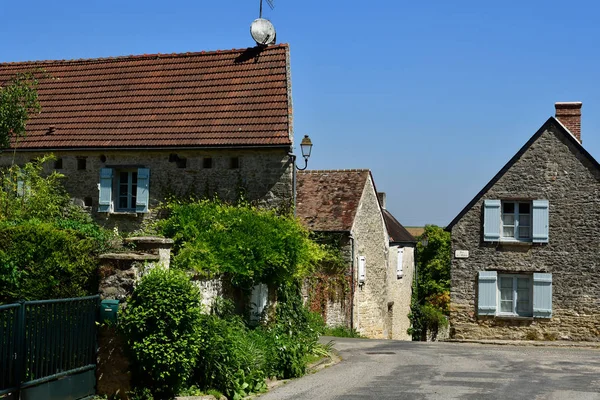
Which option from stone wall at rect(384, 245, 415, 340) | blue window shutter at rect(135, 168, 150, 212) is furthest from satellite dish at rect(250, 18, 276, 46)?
stone wall at rect(384, 245, 415, 340)

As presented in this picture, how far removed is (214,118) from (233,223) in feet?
19.6

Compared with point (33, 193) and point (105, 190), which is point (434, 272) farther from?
point (33, 193)

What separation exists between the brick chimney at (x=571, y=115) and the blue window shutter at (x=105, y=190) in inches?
582

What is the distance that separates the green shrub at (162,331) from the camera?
1016 cm

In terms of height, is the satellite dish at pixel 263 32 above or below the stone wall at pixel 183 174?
above

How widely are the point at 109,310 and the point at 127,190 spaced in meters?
10.3

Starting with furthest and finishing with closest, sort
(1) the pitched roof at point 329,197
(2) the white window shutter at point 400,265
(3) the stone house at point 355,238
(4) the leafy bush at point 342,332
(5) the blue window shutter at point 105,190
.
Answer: (2) the white window shutter at point 400,265 < (1) the pitched roof at point 329,197 < (3) the stone house at point 355,238 < (4) the leafy bush at point 342,332 < (5) the blue window shutter at point 105,190

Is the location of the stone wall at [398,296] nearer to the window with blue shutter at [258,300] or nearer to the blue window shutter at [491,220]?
the blue window shutter at [491,220]

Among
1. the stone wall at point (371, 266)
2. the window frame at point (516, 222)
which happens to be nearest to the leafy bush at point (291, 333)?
the stone wall at point (371, 266)

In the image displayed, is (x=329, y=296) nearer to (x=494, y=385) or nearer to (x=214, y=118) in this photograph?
(x=214, y=118)

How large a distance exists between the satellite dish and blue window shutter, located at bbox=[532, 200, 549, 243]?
32.5 feet

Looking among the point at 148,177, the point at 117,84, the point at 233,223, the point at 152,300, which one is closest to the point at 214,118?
the point at 148,177

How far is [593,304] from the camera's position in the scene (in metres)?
23.9

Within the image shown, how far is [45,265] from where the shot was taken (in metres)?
11.1
